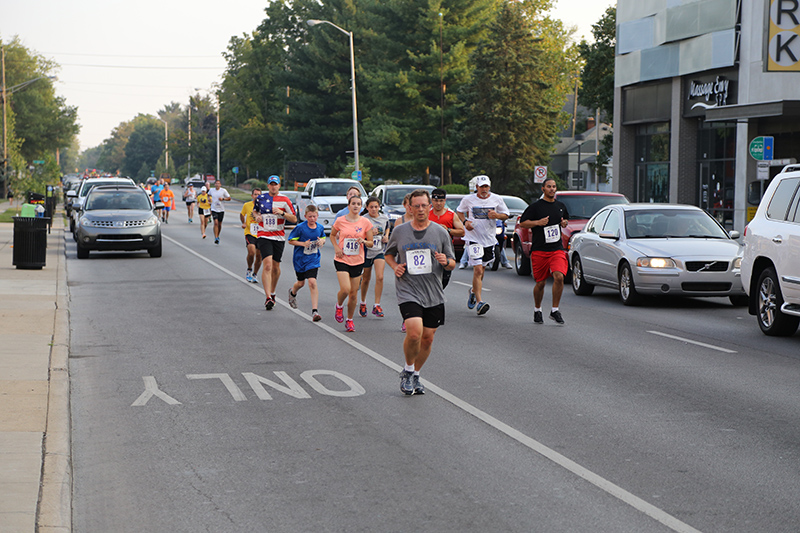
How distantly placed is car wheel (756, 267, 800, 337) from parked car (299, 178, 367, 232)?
23.4 meters

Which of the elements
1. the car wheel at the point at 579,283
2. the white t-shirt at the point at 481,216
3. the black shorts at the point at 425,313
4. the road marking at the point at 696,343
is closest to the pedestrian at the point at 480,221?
the white t-shirt at the point at 481,216

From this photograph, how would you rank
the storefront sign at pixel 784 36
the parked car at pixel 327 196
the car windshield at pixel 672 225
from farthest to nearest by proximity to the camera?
the parked car at pixel 327 196 < the storefront sign at pixel 784 36 < the car windshield at pixel 672 225

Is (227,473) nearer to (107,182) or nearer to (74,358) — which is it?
(74,358)

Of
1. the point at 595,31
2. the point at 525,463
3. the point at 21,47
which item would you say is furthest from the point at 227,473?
the point at 21,47

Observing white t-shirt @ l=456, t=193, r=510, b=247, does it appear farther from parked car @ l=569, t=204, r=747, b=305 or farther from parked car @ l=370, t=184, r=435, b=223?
parked car @ l=370, t=184, r=435, b=223

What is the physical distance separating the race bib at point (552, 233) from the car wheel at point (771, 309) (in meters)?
2.54

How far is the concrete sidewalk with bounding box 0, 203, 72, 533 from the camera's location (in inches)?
222

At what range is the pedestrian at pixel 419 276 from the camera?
867cm

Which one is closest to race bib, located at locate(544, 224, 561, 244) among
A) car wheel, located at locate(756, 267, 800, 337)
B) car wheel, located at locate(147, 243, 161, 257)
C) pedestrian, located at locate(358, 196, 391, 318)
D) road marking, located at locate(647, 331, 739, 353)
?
road marking, located at locate(647, 331, 739, 353)

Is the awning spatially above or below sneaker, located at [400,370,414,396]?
above

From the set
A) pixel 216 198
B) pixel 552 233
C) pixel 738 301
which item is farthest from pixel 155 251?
pixel 738 301

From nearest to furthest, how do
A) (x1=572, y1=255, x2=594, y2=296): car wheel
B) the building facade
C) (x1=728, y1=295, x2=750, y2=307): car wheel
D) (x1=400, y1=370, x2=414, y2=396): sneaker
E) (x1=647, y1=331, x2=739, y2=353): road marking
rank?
1. (x1=400, y1=370, x2=414, y2=396): sneaker
2. (x1=647, y1=331, x2=739, y2=353): road marking
3. (x1=728, y1=295, x2=750, y2=307): car wheel
4. (x1=572, y1=255, x2=594, y2=296): car wheel
5. the building facade

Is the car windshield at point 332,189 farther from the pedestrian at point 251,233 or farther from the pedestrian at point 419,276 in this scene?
the pedestrian at point 419,276

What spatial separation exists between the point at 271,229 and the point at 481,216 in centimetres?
314
